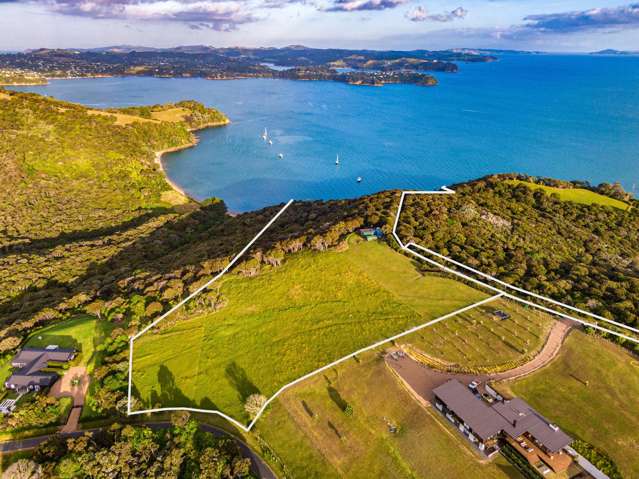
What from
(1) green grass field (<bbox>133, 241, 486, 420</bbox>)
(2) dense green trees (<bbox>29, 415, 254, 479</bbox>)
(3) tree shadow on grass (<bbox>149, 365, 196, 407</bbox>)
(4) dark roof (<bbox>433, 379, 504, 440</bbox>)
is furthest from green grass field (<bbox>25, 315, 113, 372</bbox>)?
(4) dark roof (<bbox>433, 379, 504, 440</bbox>)

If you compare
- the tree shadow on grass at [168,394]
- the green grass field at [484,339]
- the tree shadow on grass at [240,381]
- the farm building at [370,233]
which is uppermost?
the farm building at [370,233]

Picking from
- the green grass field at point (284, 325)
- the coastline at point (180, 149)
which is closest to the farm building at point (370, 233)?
the green grass field at point (284, 325)

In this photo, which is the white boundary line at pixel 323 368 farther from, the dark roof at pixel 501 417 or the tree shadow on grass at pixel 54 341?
the tree shadow on grass at pixel 54 341

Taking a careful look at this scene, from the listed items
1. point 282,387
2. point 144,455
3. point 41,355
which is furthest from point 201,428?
point 41,355

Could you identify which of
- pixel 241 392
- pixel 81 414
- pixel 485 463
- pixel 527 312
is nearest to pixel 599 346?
pixel 527 312

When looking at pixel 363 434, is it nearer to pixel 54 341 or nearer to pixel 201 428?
pixel 201 428

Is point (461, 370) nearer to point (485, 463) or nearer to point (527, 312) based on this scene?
point (485, 463)

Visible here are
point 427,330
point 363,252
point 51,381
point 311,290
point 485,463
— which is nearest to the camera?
point 485,463
